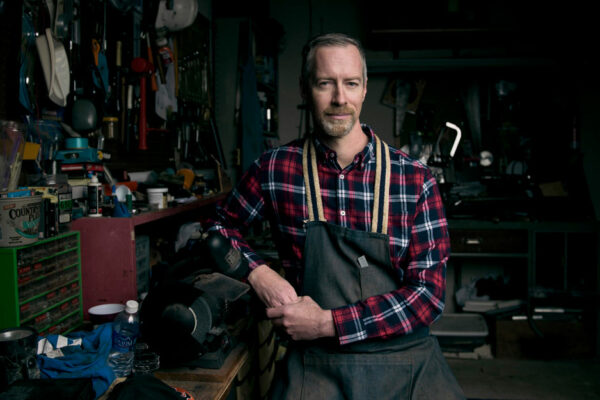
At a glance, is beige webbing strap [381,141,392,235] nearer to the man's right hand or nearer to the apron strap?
the apron strap

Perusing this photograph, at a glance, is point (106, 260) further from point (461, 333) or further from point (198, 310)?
point (461, 333)

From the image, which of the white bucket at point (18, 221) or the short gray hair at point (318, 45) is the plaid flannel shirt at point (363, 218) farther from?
the white bucket at point (18, 221)

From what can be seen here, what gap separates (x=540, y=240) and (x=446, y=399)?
2993 mm

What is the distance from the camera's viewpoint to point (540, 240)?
3898 mm

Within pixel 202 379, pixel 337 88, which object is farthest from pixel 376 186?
pixel 202 379

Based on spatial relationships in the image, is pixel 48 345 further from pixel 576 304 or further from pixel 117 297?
pixel 576 304

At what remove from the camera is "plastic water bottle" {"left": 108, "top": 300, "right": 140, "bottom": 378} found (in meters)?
1.33

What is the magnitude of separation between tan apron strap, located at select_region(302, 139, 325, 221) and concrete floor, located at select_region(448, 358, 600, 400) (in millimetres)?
2123

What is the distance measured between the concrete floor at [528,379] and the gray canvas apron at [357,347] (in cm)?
189

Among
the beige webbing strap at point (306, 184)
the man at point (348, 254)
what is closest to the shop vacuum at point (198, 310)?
the man at point (348, 254)

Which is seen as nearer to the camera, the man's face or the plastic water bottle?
the plastic water bottle

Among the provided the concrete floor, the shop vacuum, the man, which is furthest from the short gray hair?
the concrete floor

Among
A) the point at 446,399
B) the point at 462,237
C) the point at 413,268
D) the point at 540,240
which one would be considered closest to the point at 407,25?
the point at 462,237

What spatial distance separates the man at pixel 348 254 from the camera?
135 cm
